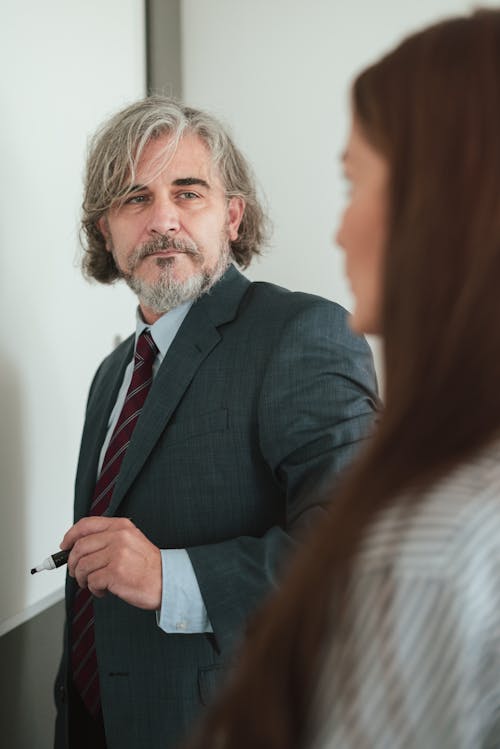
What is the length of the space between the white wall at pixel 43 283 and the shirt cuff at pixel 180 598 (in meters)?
0.48

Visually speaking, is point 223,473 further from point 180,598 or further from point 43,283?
point 43,283

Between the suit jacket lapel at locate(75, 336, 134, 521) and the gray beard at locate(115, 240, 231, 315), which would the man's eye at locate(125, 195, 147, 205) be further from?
the suit jacket lapel at locate(75, 336, 134, 521)

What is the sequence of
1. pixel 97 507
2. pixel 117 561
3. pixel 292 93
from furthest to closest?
pixel 292 93 < pixel 97 507 < pixel 117 561

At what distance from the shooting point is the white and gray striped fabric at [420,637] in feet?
1.30

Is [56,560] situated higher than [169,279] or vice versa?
[169,279]

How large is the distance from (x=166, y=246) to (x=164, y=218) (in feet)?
0.15

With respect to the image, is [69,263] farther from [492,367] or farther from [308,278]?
[492,367]

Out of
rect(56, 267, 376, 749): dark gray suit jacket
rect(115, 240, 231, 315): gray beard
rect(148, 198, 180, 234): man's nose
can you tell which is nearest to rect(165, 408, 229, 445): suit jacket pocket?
rect(56, 267, 376, 749): dark gray suit jacket

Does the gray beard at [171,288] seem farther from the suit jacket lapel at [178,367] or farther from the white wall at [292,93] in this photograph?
the white wall at [292,93]

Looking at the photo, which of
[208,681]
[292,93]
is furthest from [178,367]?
[292,93]

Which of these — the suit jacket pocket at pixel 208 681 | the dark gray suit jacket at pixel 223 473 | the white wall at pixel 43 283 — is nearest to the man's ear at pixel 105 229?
the white wall at pixel 43 283

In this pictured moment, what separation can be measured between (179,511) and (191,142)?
24.4 inches

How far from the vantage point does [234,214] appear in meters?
1.44

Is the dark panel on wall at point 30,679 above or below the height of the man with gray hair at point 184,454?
below
